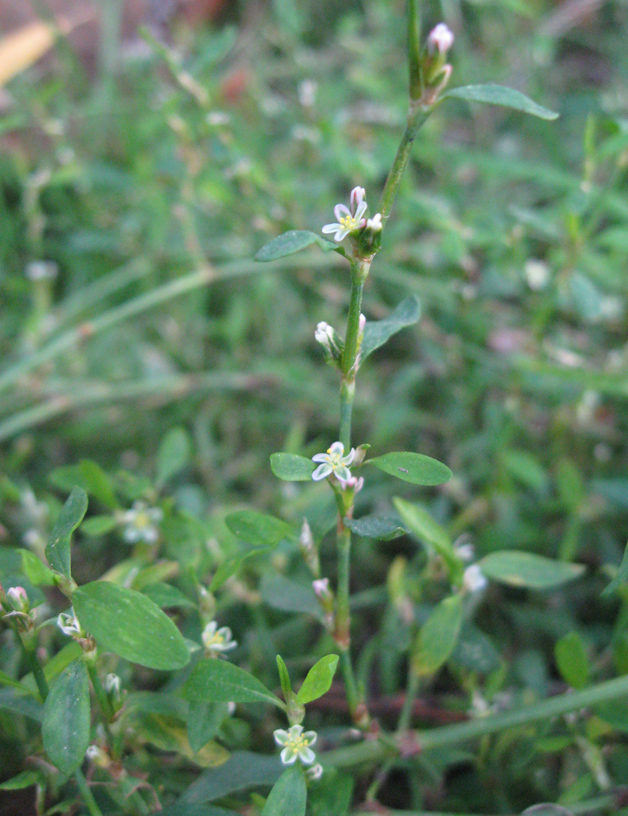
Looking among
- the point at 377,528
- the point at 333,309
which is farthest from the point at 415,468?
the point at 333,309

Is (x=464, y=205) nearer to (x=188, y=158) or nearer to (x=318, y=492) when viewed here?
(x=188, y=158)

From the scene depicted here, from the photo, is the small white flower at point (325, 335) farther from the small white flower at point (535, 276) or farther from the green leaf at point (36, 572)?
the small white flower at point (535, 276)

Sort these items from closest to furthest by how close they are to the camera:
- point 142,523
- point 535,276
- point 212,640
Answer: point 212,640
point 142,523
point 535,276

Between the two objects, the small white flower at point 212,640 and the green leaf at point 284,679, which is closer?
the green leaf at point 284,679

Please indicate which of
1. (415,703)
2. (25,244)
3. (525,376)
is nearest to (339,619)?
(415,703)

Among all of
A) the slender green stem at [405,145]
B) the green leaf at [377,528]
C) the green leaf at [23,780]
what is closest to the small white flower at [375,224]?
the slender green stem at [405,145]

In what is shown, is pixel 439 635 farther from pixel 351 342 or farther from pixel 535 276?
pixel 535 276
